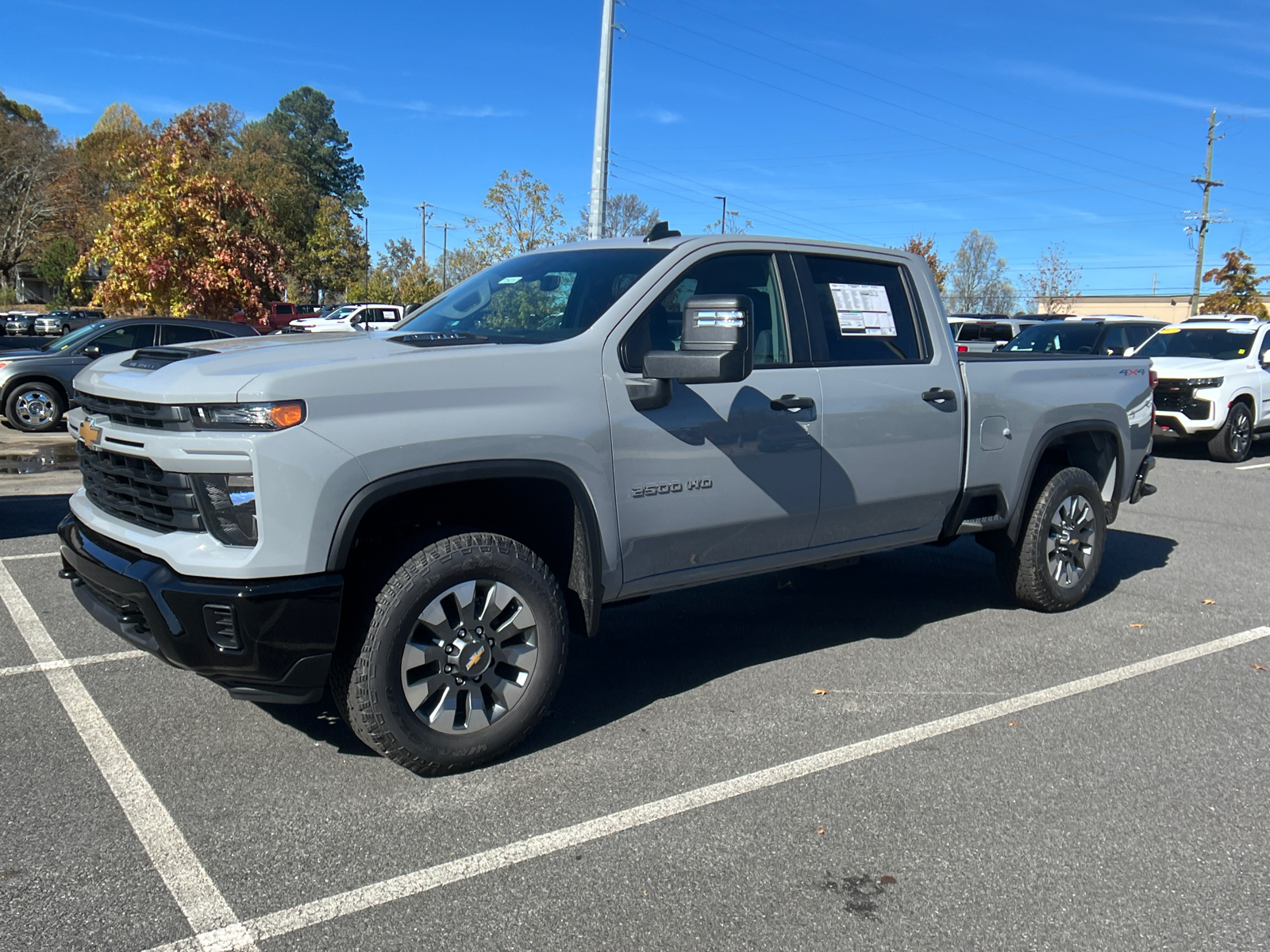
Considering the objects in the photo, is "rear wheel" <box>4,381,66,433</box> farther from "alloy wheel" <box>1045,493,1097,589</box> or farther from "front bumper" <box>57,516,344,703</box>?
"alloy wheel" <box>1045,493,1097,589</box>

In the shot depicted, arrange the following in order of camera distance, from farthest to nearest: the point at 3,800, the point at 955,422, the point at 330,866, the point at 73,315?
the point at 73,315 → the point at 955,422 → the point at 3,800 → the point at 330,866

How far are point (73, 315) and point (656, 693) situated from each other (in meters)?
Answer: 47.6

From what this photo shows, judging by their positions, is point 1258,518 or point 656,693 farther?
point 1258,518

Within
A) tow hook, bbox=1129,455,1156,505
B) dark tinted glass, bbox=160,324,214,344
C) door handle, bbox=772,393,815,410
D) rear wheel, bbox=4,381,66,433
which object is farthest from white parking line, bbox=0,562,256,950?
rear wheel, bbox=4,381,66,433

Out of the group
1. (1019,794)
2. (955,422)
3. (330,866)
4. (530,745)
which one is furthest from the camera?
(955,422)

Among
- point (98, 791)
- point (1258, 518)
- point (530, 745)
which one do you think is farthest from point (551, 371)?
point (1258, 518)

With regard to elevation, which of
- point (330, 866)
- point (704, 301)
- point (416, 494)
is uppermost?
point (704, 301)

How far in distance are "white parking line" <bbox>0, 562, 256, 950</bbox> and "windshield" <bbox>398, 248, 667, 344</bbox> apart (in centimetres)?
205

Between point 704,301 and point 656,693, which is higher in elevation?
point 704,301

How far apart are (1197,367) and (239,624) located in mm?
14245

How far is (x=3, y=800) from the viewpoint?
3473 mm

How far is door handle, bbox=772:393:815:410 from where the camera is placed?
4496 mm

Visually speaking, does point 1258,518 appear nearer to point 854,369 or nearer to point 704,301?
point 854,369

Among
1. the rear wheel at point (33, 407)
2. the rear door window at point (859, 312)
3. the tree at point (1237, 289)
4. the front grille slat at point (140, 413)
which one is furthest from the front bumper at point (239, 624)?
the tree at point (1237, 289)
